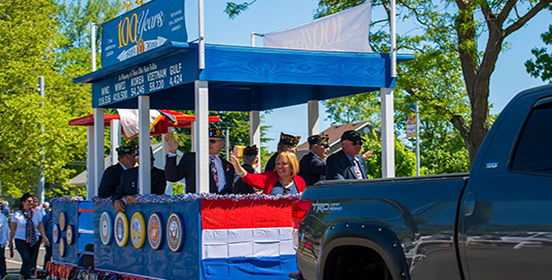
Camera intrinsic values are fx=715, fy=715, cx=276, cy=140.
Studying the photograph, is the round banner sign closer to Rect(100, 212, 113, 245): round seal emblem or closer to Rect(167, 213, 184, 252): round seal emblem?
Rect(100, 212, 113, 245): round seal emblem

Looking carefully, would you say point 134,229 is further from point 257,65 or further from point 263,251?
point 257,65

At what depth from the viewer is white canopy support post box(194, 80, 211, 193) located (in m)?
8.01

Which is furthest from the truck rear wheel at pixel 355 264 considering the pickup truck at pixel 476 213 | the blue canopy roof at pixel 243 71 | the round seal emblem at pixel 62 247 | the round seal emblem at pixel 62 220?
the round seal emblem at pixel 62 220

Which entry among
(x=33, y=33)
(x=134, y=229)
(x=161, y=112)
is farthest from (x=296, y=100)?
(x=33, y=33)

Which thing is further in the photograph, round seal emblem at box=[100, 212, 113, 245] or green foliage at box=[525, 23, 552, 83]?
green foliage at box=[525, 23, 552, 83]

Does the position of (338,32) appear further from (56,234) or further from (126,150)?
(56,234)

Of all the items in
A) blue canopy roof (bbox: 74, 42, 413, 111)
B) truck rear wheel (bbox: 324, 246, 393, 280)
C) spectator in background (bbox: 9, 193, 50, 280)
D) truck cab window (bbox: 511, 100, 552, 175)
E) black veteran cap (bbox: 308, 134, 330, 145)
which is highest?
blue canopy roof (bbox: 74, 42, 413, 111)

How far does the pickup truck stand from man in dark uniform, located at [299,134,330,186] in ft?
14.0

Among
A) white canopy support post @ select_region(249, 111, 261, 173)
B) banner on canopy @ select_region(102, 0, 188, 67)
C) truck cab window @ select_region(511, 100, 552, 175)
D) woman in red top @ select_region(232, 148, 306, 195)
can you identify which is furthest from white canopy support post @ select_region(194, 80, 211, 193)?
truck cab window @ select_region(511, 100, 552, 175)

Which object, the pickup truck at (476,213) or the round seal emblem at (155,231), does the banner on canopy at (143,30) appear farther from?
the pickup truck at (476,213)

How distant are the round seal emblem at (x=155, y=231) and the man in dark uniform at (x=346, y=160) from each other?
2.10m

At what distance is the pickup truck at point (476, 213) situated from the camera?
3.72 m

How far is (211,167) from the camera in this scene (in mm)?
9094

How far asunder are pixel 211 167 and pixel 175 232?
4.20 ft
